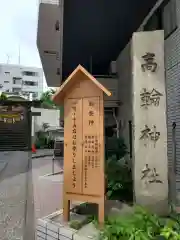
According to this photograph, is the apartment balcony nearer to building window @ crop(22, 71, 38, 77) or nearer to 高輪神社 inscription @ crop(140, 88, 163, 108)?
高輪神社 inscription @ crop(140, 88, 163, 108)

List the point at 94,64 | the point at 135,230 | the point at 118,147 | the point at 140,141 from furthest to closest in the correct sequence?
the point at 94,64, the point at 118,147, the point at 140,141, the point at 135,230

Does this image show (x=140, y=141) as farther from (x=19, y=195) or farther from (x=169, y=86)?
(x=19, y=195)

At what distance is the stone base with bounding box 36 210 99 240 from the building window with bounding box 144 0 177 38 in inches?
218

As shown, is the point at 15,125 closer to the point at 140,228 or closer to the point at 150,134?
the point at 150,134

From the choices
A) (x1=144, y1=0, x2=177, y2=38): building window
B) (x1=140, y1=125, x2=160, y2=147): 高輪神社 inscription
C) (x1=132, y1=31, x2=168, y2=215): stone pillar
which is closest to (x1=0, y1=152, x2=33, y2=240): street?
(x1=132, y1=31, x2=168, y2=215): stone pillar

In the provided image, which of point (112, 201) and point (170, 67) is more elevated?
point (170, 67)

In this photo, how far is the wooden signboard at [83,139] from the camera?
126 inches

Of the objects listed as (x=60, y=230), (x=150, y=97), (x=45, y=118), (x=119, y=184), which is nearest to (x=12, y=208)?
(x=119, y=184)

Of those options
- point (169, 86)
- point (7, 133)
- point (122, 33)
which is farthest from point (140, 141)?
point (7, 133)

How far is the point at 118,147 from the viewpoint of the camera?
8.76m

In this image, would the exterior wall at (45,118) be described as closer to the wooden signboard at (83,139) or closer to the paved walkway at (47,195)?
the paved walkway at (47,195)

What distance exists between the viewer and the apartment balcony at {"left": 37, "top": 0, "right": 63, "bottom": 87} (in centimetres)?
680

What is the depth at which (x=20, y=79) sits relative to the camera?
61.3 meters

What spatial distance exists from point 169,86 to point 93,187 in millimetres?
4679
